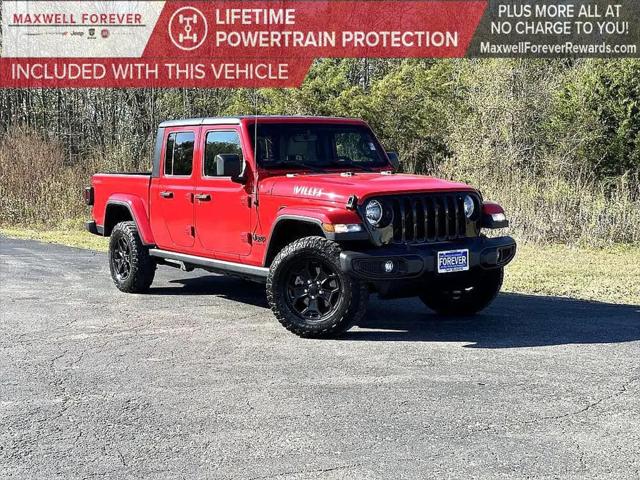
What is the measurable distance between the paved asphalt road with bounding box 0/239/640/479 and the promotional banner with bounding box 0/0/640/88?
2263 centimetres

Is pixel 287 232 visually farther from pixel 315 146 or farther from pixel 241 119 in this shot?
pixel 241 119

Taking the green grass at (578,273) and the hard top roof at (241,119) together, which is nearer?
the hard top roof at (241,119)

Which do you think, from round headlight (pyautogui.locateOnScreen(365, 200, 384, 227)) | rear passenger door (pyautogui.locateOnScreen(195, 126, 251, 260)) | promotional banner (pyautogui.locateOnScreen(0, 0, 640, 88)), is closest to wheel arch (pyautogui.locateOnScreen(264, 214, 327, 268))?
rear passenger door (pyautogui.locateOnScreen(195, 126, 251, 260))

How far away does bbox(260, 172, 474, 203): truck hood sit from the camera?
724 cm

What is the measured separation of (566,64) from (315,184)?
21522 mm

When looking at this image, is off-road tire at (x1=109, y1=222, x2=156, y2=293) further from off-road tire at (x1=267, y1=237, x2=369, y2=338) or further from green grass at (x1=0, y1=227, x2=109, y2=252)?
green grass at (x1=0, y1=227, x2=109, y2=252)

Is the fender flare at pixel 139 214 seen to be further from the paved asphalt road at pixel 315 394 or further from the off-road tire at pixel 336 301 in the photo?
the off-road tire at pixel 336 301

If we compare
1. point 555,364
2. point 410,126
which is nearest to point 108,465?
point 555,364

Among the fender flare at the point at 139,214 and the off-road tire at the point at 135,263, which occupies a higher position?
the fender flare at the point at 139,214

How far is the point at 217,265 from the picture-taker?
853 centimetres

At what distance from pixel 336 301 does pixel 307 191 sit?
1.02 m

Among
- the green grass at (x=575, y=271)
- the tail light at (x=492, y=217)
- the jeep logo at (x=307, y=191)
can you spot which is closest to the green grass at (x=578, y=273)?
the green grass at (x=575, y=271)

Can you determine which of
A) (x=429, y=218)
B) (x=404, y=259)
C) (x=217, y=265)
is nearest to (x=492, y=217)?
(x=429, y=218)

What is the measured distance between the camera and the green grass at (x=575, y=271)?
1009 cm
